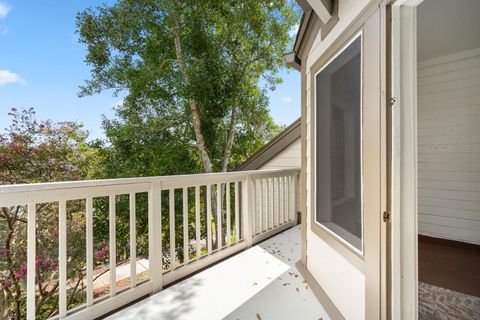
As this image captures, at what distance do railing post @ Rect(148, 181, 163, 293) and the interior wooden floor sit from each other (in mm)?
2551

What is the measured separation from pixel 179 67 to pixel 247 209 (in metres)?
5.19

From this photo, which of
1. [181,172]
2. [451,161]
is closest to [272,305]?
[451,161]

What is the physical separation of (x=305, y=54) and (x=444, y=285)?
8.65 feet

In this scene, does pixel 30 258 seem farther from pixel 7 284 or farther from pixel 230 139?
pixel 230 139

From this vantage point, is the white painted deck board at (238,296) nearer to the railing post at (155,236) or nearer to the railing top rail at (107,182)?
the railing post at (155,236)

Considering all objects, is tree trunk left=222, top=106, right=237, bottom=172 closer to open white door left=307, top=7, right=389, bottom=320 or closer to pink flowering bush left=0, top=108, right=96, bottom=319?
pink flowering bush left=0, top=108, right=96, bottom=319

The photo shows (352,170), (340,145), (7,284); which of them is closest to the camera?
(352,170)

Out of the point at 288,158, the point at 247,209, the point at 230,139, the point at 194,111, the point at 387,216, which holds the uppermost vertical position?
the point at 194,111

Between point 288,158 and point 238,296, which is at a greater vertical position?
point 288,158

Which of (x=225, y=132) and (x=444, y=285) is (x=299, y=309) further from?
(x=225, y=132)

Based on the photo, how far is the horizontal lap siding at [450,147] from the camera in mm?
2986

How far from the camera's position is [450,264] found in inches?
105

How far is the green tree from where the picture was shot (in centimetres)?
667

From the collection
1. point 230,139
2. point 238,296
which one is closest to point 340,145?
point 238,296
